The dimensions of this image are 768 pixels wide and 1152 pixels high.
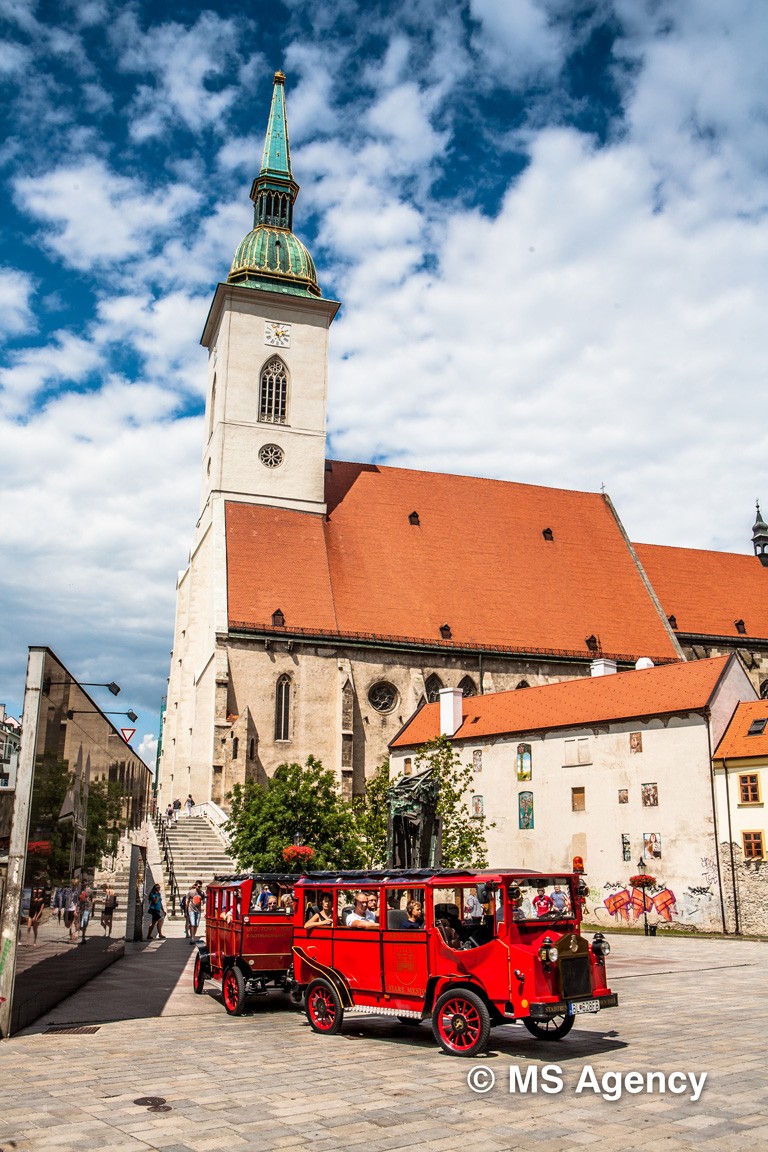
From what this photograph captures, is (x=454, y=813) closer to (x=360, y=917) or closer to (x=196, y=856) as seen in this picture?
(x=196, y=856)

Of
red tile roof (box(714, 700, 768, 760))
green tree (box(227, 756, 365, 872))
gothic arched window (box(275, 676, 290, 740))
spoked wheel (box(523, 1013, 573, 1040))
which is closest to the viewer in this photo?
spoked wheel (box(523, 1013, 573, 1040))

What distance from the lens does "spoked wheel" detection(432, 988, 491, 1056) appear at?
31.5ft

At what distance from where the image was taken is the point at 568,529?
166 ft

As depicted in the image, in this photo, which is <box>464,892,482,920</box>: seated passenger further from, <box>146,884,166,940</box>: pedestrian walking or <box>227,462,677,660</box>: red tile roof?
<box>227,462,677,660</box>: red tile roof

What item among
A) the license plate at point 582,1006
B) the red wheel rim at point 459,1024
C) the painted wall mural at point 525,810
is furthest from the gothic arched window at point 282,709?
the license plate at point 582,1006

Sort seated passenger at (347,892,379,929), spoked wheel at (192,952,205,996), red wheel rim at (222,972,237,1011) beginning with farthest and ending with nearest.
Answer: spoked wheel at (192,952,205,996) → red wheel rim at (222,972,237,1011) → seated passenger at (347,892,379,929)

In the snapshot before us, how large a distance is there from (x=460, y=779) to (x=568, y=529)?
19441 millimetres

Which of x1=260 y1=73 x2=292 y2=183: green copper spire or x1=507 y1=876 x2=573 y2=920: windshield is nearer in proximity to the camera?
x1=507 y1=876 x2=573 y2=920: windshield

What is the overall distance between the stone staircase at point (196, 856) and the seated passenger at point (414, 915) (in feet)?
73.3

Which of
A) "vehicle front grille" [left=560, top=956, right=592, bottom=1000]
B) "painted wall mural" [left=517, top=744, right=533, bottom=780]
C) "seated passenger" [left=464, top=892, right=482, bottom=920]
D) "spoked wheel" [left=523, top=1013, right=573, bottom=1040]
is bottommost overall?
"spoked wheel" [left=523, top=1013, right=573, bottom=1040]

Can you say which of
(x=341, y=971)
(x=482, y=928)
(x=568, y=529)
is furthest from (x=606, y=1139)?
(x=568, y=529)

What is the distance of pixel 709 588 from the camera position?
167 ft

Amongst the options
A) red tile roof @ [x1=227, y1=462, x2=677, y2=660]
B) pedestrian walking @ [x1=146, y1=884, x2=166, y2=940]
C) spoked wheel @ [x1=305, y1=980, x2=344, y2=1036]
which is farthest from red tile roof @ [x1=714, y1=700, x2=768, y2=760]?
spoked wheel @ [x1=305, y1=980, x2=344, y2=1036]

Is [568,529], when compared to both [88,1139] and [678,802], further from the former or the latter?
[88,1139]
